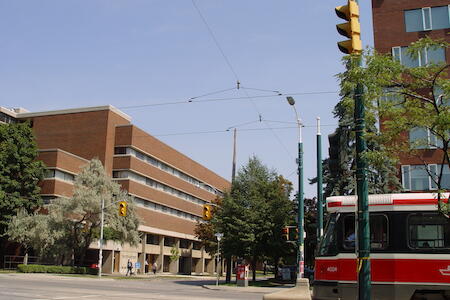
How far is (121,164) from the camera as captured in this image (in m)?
60.6

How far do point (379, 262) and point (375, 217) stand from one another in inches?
41.0

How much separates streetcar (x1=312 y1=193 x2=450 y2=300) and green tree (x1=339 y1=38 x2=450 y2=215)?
123 cm

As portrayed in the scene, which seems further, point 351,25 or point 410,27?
point 410,27

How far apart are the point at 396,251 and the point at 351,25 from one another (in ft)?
18.7

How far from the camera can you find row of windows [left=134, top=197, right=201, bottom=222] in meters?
62.2

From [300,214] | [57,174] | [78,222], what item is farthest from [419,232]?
[57,174]

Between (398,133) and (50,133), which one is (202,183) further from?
(398,133)

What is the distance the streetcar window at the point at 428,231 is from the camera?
11094 millimetres

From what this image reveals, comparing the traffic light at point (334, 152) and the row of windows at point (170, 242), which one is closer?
the traffic light at point (334, 152)

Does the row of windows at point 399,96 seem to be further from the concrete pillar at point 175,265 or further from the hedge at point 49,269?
the concrete pillar at point 175,265

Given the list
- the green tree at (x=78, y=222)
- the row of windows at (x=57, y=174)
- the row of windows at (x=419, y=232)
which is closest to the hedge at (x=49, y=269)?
the green tree at (x=78, y=222)

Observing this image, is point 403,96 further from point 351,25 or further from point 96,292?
point 96,292

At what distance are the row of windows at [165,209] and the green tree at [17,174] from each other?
13.4 m

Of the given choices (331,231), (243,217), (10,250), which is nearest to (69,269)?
(10,250)
